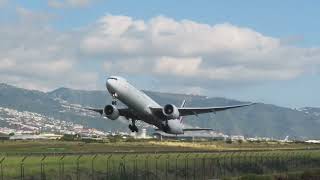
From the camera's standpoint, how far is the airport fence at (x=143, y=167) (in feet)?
173

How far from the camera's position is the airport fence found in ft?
173

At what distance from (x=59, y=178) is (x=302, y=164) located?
37002mm

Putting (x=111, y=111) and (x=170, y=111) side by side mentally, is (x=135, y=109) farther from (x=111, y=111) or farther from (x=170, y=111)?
(x=170, y=111)

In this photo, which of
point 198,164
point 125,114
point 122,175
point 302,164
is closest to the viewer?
point 122,175

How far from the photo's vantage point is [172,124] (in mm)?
96125

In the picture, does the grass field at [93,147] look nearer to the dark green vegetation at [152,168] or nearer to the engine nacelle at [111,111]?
the engine nacelle at [111,111]

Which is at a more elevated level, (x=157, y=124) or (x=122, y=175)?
(x=157, y=124)

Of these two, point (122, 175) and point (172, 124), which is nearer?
point (122, 175)

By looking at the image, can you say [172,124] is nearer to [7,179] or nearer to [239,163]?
[239,163]

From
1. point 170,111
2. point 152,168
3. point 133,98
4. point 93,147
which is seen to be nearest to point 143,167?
point 152,168

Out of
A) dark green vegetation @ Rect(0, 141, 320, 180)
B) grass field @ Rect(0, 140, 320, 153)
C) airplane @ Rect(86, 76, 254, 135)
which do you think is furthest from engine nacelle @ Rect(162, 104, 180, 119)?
grass field @ Rect(0, 140, 320, 153)

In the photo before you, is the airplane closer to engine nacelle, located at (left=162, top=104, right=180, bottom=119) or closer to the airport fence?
engine nacelle, located at (left=162, top=104, right=180, bottom=119)

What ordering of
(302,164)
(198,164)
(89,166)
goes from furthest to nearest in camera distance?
(302,164) → (198,164) → (89,166)

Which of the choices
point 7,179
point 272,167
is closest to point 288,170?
point 272,167
